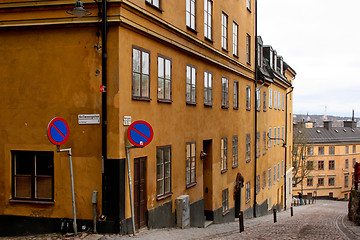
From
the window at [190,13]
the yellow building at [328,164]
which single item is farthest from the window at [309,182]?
the window at [190,13]

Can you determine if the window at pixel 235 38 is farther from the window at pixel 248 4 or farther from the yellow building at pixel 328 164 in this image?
the yellow building at pixel 328 164

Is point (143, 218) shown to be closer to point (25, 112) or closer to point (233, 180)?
point (25, 112)

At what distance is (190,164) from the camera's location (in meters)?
15.3

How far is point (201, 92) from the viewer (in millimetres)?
16469

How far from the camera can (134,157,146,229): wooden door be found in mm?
11164

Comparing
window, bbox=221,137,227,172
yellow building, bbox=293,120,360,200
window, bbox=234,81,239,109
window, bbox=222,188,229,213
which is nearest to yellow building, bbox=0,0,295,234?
window, bbox=221,137,227,172

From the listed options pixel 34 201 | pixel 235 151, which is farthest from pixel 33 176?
pixel 235 151

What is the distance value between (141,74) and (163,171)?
322 centimetres

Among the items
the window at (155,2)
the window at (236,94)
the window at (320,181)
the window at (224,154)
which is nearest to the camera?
the window at (155,2)

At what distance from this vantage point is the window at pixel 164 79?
41.3ft

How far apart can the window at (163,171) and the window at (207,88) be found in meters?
4.45

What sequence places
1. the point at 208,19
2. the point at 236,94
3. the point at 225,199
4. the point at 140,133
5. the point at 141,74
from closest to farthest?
the point at 140,133 < the point at 141,74 < the point at 208,19 < the point at 225,199 < the point at 236,94

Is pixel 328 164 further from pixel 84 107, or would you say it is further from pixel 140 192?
pixel 84 107

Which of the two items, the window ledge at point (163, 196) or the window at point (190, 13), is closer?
the window ledge at point (163, 196)
